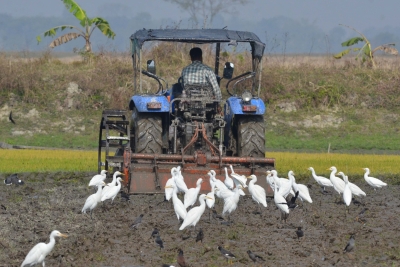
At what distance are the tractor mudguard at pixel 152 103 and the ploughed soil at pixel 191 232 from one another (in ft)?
4.64

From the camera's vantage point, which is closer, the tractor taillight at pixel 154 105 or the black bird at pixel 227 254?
the black bird at pixel 227 254

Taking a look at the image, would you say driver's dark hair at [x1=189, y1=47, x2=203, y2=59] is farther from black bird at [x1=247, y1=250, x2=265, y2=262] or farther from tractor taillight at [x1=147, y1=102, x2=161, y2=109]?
black bird at [x1=247, y1=250, x2=265, y2=262]

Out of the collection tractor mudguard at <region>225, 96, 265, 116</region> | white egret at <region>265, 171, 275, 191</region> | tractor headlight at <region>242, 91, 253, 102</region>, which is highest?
tractor headlight at <region>242, 91, 253, 102</region>

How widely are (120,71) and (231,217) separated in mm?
21375

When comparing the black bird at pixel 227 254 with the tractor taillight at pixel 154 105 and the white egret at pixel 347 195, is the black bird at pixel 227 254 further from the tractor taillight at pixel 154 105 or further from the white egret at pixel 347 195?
the tractor taillight at pixel 154 105

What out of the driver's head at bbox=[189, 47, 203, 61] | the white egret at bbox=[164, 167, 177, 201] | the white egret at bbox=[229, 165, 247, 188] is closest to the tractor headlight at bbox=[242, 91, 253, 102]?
the driver's head at bbox=[189, 47, 203, 61]

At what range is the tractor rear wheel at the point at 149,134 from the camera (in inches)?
511

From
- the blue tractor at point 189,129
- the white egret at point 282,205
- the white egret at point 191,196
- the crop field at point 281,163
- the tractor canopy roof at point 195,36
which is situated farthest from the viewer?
the crop field at point 281,163

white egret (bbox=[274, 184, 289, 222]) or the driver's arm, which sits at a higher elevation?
the driver's arm

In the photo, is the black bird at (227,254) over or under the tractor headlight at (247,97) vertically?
under

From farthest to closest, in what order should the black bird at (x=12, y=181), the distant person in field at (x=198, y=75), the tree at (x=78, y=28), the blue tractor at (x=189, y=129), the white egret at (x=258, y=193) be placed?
the tree at (x=78, y=28) → the black bird at (x=12, y=181) → the distant person in field at (x=198, y=75) → the blue tractor at (x=189, y=129) → the white egret at (x=258, y=193)

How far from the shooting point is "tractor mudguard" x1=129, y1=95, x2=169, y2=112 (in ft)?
41.9

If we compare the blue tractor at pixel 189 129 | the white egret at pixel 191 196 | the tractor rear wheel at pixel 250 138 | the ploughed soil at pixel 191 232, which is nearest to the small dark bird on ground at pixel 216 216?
the ploughed soil at pixel 191 232

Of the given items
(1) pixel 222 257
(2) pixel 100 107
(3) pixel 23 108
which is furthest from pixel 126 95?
(1) pixel 222 257
